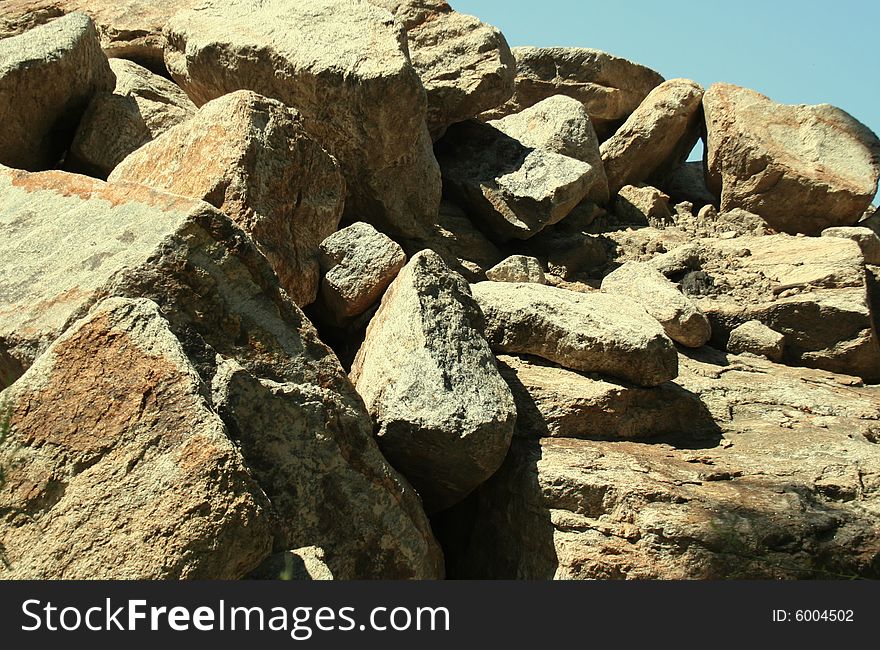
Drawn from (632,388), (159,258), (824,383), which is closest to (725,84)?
(824,383)

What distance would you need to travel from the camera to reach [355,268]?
427 centimetres

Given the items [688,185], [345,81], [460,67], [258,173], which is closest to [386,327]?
[258,173]

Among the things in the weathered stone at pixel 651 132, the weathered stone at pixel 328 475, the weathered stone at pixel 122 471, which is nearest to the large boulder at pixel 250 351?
the weathered stone at pixel 328 475

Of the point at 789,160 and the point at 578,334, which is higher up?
the point at 789,160

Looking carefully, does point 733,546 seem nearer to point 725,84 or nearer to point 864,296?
point 864,296

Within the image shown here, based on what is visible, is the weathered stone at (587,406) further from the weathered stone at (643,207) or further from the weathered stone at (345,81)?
the weathered stone at (643,207)

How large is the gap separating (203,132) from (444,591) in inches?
95.0

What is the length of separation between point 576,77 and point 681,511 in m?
5.46

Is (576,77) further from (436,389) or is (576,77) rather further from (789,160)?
(436,389)

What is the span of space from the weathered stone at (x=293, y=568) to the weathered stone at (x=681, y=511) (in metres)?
1.02

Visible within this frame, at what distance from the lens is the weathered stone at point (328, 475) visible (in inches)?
117

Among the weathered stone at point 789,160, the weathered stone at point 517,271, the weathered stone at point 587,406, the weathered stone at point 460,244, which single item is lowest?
the weathered stone at point 587,406

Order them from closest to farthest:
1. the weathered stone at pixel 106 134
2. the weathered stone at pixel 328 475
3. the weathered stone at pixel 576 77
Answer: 1. the weathered stone at pixel 328 475
2. the weathered stone at pixel 106 134
3. the weathered stone at pixel 576 77

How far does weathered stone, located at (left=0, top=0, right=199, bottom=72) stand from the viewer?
686cm
